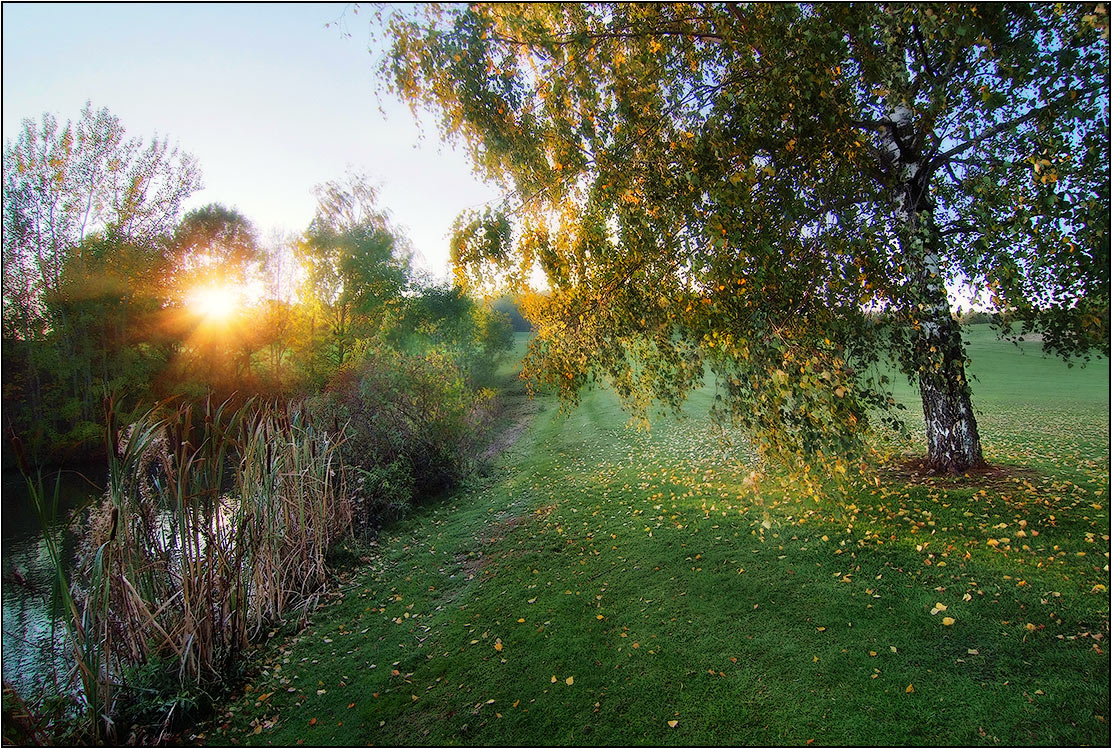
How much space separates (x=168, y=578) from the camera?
224 inches

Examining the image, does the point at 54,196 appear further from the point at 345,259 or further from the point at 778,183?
the point at 778,183

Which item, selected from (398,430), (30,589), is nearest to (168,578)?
(30,589)

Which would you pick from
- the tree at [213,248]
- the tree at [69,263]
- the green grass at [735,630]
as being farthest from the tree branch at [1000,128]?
the tree at [213,248]

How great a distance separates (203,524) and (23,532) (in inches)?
454

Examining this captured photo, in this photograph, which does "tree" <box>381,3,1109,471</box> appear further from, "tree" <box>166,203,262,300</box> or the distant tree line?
"tree" <box>166,203,262,300</box>

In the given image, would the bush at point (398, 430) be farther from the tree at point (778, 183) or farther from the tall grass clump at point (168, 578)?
the tree at point (778, 183)

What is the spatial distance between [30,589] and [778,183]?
24.5 feet

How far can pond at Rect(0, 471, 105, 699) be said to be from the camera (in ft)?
19.9

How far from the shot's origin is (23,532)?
12.7 m

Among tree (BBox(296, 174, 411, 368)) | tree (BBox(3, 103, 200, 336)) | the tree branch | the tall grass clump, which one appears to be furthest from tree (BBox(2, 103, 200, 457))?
the tree branch

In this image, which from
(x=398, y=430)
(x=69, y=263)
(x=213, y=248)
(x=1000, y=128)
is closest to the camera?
(x=1000, y=128)

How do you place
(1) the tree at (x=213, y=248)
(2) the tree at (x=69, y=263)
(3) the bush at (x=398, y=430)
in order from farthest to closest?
(1) the tree at (x=213, y=248), (2) the tree at (x=69, y=263), (3) the bush at (x=398, y=430)

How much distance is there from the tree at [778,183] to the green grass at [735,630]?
185cm

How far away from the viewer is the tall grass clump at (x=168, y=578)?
4.70 m
